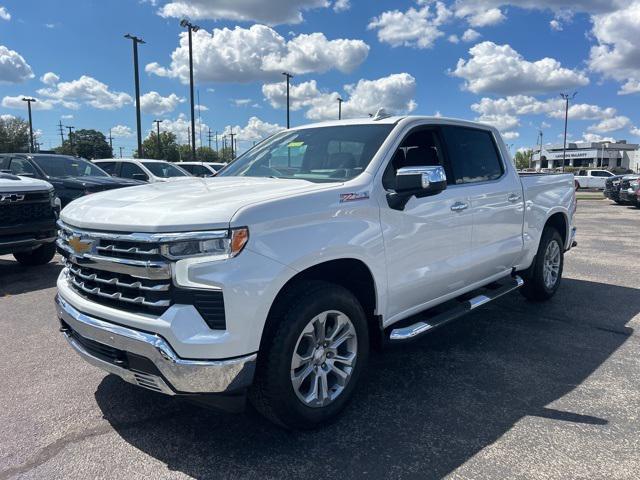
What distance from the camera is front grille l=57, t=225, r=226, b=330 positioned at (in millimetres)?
2510

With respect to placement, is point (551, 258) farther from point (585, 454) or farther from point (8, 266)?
point (8, 266)

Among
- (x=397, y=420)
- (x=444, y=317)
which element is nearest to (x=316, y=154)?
(x=444, y=317)

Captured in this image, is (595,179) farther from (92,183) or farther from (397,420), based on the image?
(397,420)

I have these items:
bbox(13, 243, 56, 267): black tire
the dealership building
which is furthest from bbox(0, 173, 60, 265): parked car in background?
the dealership building

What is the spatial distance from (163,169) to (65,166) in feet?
12.0

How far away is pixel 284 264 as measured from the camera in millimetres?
2691

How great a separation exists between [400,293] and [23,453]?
2.47m

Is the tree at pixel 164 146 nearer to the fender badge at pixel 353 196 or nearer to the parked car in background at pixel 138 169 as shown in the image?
the parked car in background at pixel 138 169

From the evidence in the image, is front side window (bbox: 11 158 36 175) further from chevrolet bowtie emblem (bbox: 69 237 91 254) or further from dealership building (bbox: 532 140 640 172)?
dealership building (bbox: 532 140 640 172)

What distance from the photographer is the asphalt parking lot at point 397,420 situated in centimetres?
273

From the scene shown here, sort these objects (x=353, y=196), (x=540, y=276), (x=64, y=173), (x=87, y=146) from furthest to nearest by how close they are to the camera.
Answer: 1. (x=87, y=146)
2. (x=64, y=173)
3. (x=540, y=276)
4. (x=353, y=196)

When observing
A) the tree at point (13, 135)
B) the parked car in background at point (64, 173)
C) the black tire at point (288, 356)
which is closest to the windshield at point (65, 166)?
the parked car in background at point (64, 173)

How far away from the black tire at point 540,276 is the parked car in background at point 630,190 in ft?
52.1

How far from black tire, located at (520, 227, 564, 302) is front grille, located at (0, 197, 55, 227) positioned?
6260mm
